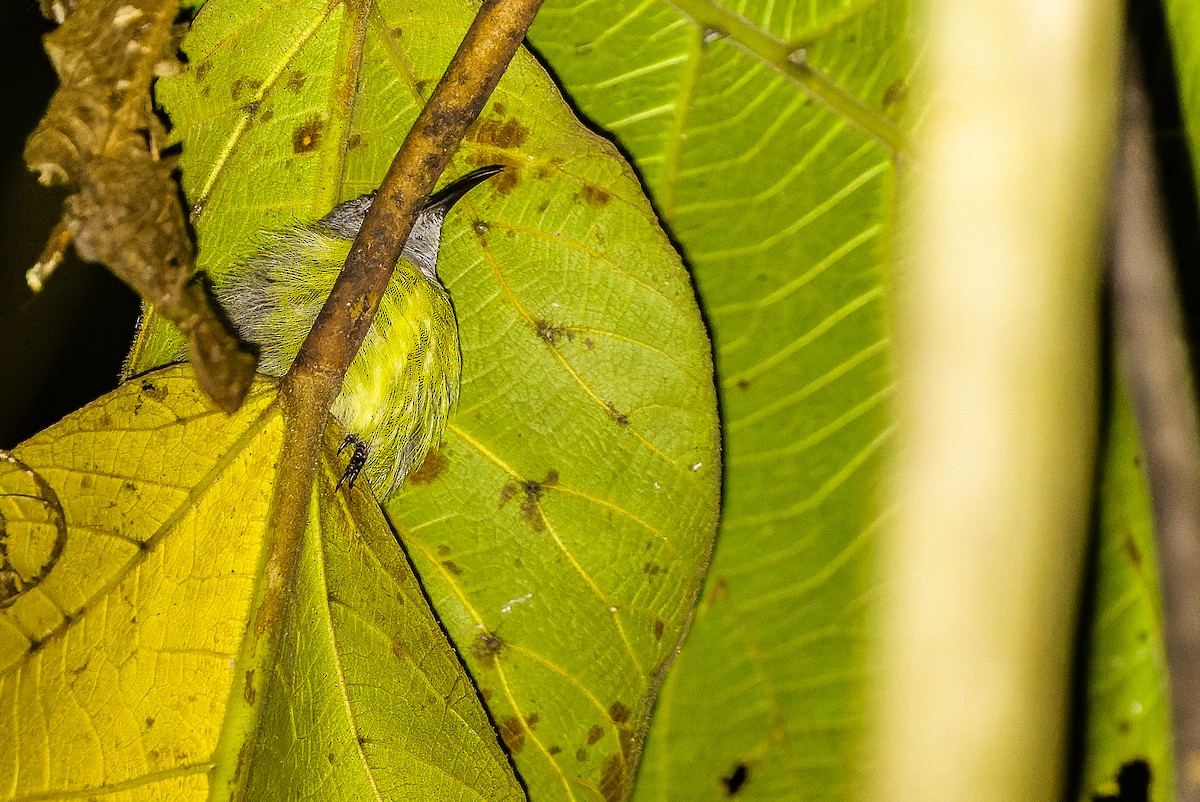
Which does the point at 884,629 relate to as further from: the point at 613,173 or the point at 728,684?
the point at 613,173

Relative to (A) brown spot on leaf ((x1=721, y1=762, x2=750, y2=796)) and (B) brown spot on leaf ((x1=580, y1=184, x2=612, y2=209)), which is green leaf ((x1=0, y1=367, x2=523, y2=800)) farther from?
(A) brown spot on leaf ((x1=721, y1=762, x2=750, y2=796))

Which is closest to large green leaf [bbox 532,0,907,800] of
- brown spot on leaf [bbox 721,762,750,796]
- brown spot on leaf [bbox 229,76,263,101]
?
brown spot on leaf [bbox 721,762,750,796]

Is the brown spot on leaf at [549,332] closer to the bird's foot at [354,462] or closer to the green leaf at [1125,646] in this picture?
the bird's foot at [354,462]

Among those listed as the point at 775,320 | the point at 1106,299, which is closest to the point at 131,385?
the point at 775,320

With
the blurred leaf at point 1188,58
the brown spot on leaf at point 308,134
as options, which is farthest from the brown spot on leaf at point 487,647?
the blurred leaf at point 1188,58

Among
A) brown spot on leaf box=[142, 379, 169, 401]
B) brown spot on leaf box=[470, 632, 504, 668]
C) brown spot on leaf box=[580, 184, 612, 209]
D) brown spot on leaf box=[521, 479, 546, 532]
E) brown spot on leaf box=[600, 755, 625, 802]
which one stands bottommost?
brown spot on leaf box=[600, 755, 625, 802]

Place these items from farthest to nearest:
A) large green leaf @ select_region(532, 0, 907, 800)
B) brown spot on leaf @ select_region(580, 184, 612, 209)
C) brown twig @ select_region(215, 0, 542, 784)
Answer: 1. large green leaf @ select_region(532, 0, 907, 800)
2. brown spot on leaf @ select_region(580, 184, 612, 209)
3. brown twig @ select_region(215, 0, 542, 784)

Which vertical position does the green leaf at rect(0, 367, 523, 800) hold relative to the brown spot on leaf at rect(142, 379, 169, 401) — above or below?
below
